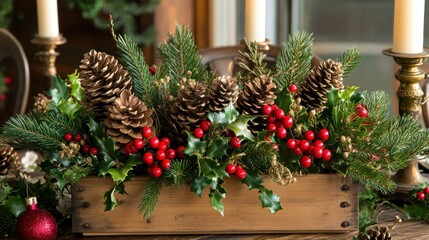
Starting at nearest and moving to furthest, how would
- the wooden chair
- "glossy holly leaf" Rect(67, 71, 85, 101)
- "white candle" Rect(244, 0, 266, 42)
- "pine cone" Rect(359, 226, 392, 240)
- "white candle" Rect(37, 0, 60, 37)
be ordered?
"pine cone" Rect(359, 226, 392, 240) < "glossy holly leaf" Rect(67, 71, 85, 101) < "white candle" Rect(244, 0, 266, 42) < "white candle" Rect(37, 0, 60, 37) < the wooden chair

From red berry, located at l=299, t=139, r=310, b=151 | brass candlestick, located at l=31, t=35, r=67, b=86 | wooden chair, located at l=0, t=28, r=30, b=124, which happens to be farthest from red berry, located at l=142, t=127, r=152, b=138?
wooden chair, located at l=0, t=28, r=30, b=124

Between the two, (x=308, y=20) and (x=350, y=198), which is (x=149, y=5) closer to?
(x=308, y=20)

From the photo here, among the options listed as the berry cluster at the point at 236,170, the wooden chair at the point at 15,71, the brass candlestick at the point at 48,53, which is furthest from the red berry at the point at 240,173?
the wooden chair at the point at 15,71

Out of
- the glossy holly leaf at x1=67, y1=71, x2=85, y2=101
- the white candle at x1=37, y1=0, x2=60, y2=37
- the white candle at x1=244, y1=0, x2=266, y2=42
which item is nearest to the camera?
the glossy holly leaf at x1=67, y1=71, x2=85, y2=101

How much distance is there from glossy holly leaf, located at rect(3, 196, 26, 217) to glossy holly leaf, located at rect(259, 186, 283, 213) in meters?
0.38

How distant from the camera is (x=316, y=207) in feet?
4.45

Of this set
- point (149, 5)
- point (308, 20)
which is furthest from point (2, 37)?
point (308, 20)

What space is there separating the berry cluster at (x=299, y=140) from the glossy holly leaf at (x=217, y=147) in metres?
0.08

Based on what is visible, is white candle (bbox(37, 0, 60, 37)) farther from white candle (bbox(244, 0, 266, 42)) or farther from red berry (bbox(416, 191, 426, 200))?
red berry (bbox(416, 191, 426, 200))

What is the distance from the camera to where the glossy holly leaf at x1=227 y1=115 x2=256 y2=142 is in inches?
50.8

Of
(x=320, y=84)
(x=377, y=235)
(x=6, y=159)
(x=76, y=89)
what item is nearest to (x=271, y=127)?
(x=320, y=84)

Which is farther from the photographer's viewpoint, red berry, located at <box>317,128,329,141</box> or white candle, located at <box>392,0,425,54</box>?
white candle, located at <box>392,0,425,54</box>

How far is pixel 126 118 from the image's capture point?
128 cm

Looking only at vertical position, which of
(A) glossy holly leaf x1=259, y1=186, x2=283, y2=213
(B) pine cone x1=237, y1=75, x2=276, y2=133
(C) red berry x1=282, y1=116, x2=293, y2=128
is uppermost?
(B) pine cone x1=237, y1=75, x2=276, y2=133
